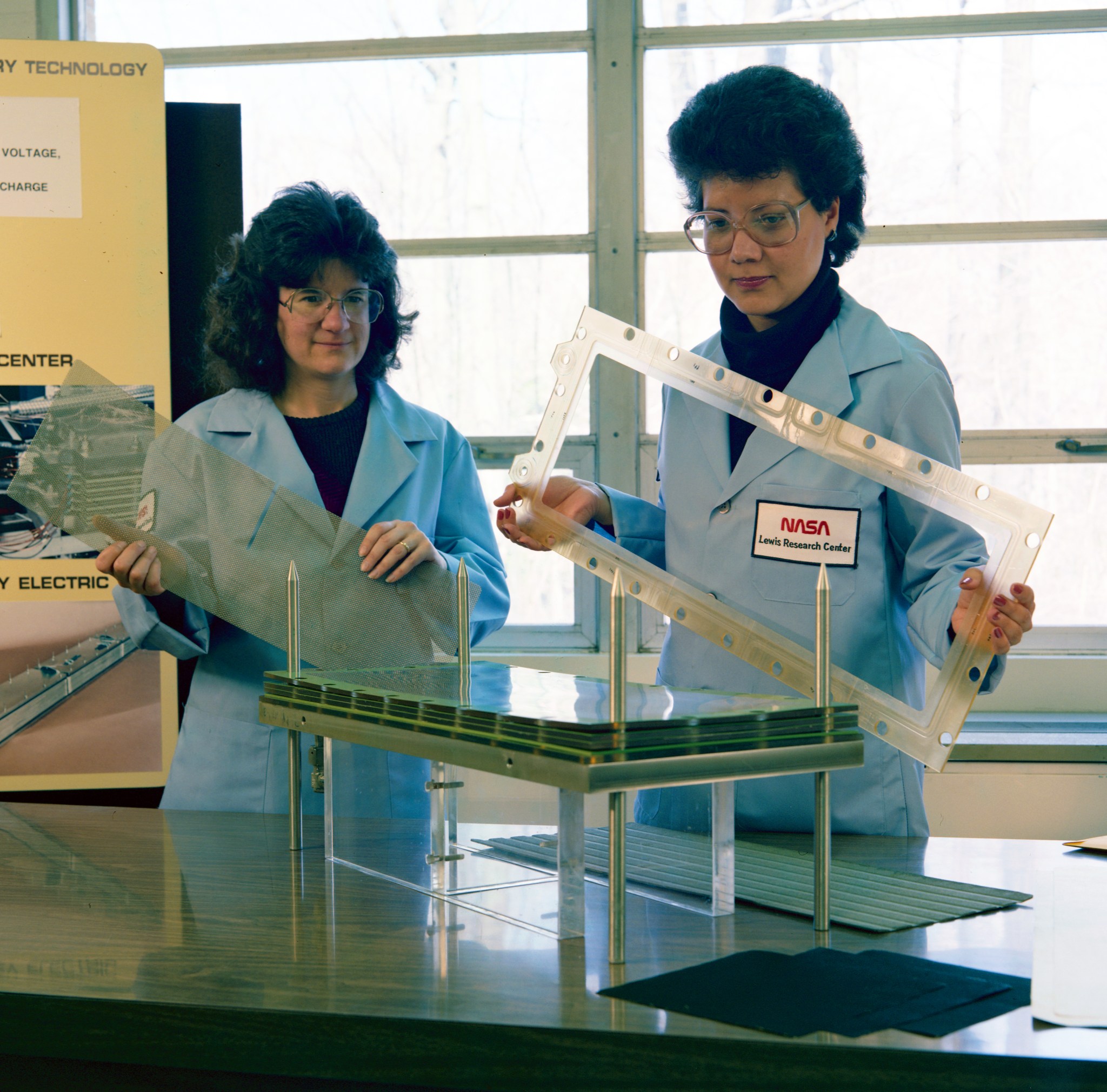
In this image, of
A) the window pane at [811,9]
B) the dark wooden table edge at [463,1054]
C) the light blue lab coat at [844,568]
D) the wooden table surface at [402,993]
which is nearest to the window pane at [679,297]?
the window pane at [811,9]

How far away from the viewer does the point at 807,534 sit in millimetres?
1702

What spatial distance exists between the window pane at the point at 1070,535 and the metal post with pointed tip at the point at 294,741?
253 cm

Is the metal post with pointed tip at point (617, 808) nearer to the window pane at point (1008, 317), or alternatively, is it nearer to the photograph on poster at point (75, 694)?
the photograph on poster at point (75, 694)

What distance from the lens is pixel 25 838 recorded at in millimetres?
1673

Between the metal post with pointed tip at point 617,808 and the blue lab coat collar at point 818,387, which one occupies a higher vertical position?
the blue lab coat collar at point 818,387

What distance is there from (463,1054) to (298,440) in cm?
154

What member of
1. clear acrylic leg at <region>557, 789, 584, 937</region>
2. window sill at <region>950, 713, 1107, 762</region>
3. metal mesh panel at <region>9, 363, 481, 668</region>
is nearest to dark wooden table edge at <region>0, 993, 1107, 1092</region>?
clear acrylic leg at <region>557, 789, 584, 937</region>

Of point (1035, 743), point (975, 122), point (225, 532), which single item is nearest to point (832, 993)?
point (225, 532)

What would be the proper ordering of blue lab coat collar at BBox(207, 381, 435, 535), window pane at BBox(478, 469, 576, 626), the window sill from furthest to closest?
window pane at BBox(478, 469, 576, 626)
the window sill
blue lab coat collar at BBox(207, 381, 435, 535)

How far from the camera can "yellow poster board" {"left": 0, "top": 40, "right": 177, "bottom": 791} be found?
2812 millimetres

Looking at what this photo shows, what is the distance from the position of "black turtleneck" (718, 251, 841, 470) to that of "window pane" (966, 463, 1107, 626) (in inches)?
72.5

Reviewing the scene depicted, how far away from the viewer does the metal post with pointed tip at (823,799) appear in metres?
1.14

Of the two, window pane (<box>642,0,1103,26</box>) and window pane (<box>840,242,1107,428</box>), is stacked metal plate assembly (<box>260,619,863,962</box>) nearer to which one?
window pane (<box>840,242,1107,428</box>)

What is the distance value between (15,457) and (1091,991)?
2642 mm
